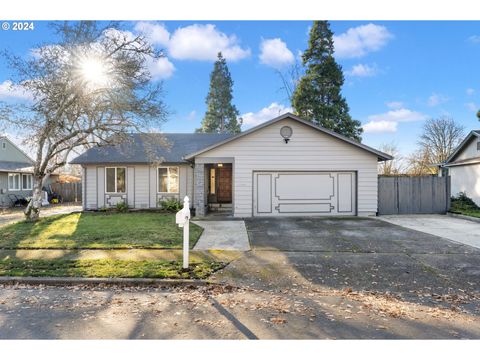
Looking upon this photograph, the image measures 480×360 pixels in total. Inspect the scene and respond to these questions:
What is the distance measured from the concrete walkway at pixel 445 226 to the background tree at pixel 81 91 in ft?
35.3

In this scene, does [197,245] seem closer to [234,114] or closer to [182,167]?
[182,167]

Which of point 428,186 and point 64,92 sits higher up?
point 64,92

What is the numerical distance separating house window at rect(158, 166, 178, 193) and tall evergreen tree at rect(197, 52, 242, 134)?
19.5 meters

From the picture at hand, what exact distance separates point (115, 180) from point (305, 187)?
32.2 ft

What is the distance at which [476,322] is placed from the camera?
3.53 m

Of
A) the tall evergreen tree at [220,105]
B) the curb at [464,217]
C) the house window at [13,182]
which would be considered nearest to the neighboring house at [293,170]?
the curb at [464,217]

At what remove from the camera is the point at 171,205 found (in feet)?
47.4

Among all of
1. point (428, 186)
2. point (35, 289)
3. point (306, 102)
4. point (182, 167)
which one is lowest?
point (35, 289)

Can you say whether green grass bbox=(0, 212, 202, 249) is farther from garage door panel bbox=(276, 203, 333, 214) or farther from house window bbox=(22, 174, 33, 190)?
house window bbox=(22, 174, 33, 190)

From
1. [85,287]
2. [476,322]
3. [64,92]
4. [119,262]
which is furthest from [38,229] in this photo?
[476,322]

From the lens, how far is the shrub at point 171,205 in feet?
47.3

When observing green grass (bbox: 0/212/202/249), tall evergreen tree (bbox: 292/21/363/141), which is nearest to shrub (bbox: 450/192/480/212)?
tall evergreen tree (bbox: 292/21/363/141)

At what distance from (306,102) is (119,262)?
70.4 ft

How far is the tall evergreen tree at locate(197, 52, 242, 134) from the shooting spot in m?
34.0
